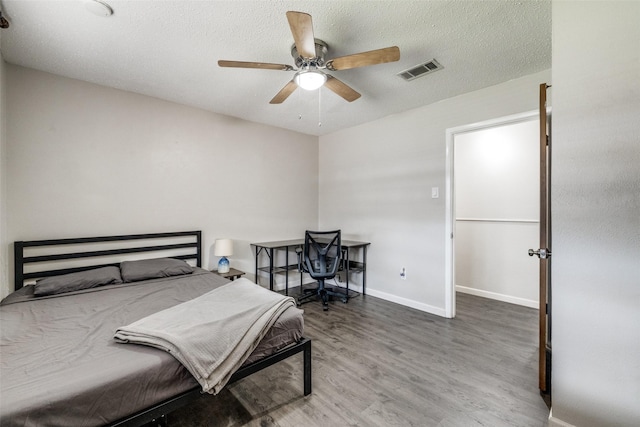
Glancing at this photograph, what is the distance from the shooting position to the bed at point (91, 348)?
3.44 feet

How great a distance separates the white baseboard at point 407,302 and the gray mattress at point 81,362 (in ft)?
6.89

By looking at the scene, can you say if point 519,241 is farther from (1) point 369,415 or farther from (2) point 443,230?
(1) point 369,415

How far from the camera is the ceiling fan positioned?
5.17 ft

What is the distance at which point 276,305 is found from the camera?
1.79 metres

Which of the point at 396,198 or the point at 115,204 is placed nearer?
the point at 115,204

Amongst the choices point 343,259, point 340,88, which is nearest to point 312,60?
point 340,88

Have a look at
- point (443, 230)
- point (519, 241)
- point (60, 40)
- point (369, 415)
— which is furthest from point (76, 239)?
point (519, 241)

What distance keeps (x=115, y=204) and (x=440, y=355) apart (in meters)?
3.50

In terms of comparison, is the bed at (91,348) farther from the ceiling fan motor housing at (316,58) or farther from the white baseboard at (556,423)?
the ceiling fan motor housing at (316,58)

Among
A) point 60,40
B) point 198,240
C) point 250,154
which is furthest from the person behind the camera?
point 250,154

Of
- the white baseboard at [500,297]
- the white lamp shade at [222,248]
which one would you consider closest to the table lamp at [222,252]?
the white lamp shade at [222,248]

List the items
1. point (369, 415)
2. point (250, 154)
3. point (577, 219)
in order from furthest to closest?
point (250, 154) < point (369, 415) < point (577, 219)

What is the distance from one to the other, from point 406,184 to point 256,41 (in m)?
2.41

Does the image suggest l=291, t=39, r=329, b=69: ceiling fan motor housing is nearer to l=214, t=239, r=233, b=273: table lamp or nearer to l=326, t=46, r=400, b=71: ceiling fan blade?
l=326, t=46, r=400, b=71: ceiling fan blade
